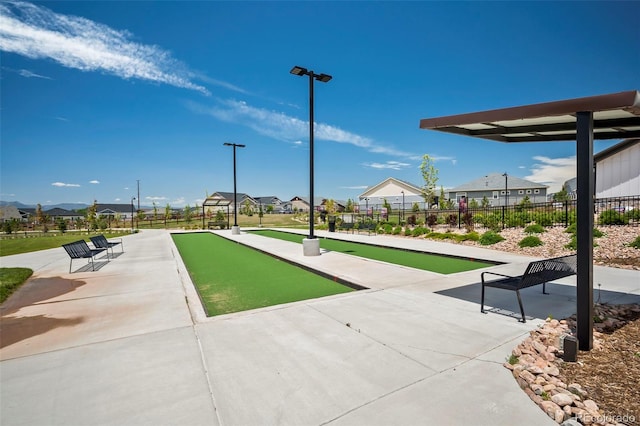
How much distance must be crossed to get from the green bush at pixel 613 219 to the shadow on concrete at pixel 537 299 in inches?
372

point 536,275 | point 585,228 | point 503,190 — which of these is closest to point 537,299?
point 536,275

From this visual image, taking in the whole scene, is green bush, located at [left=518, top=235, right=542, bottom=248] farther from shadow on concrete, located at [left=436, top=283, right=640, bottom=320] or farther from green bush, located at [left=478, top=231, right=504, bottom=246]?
shadow on concrete, located at [left=436, top=283, right=640, bottom=320]

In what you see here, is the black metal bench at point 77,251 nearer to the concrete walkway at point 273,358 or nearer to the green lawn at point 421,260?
the concrete walkway at point 273,358

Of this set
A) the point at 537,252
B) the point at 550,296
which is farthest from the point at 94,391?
the point at 537,252

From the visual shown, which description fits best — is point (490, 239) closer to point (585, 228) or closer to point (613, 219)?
point (613, 219)

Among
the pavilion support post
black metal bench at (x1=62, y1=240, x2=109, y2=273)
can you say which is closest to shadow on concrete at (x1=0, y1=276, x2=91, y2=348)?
black metal bench at (x1=62, y1=240, x2=109, y2=273)

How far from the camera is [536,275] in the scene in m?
5.27

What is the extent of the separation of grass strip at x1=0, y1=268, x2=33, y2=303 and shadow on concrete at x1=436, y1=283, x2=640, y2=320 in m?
9.72

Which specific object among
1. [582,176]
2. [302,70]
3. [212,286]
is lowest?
[212,286]

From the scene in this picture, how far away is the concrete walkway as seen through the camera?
2.80 metres

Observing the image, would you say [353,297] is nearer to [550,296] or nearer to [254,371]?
[254,371]

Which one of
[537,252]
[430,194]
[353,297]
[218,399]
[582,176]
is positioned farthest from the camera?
[430,194]

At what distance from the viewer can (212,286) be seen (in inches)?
309

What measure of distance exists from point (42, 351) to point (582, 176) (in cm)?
722
